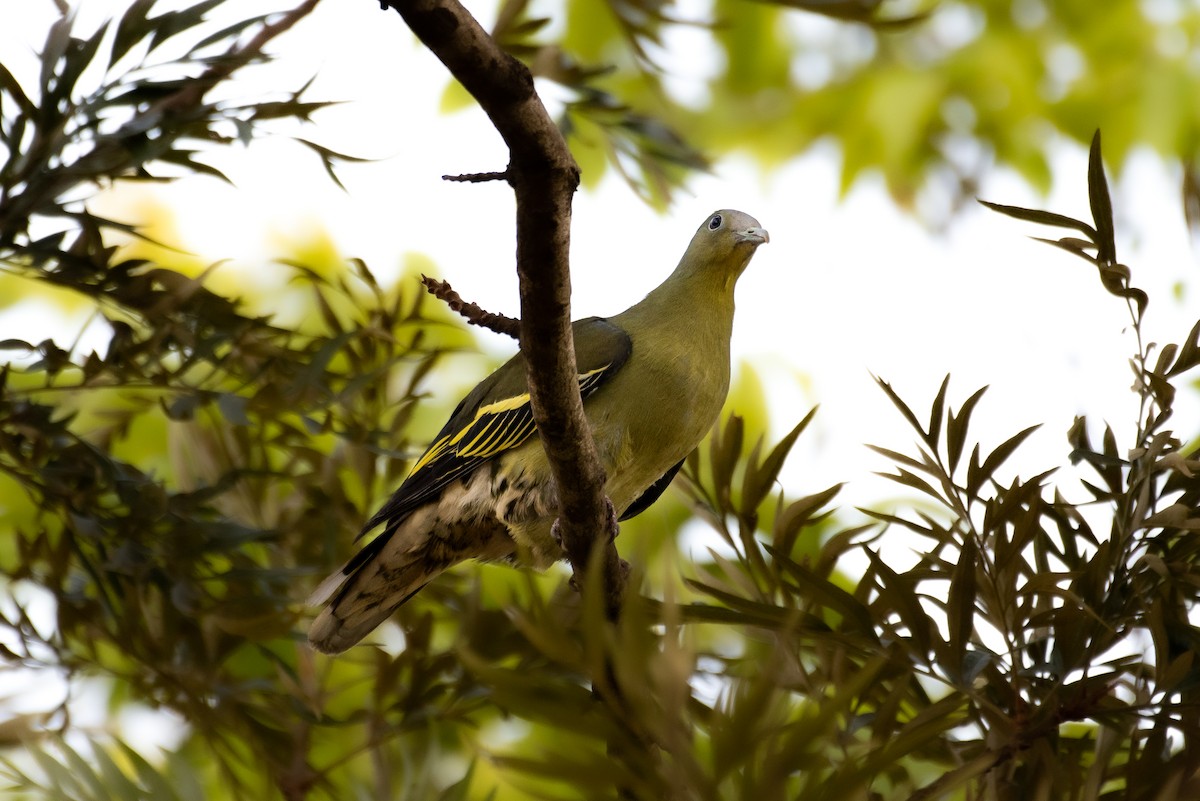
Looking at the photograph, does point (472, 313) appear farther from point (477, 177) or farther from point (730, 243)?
point (730, 243)

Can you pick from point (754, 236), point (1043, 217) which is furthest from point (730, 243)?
point (1043, 217)

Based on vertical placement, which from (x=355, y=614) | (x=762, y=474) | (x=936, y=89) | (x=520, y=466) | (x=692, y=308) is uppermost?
(x=936, y=89)

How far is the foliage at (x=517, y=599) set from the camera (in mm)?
1675

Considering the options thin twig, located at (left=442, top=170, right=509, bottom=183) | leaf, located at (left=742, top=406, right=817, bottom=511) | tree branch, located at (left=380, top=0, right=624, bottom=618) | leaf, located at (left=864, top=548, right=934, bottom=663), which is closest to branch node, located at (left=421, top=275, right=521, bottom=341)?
tree branch, located at (left=380, top=0, right=624, bottom=618)

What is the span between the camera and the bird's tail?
3455mm

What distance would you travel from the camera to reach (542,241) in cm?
210

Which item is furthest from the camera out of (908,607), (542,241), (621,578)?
(621,578)

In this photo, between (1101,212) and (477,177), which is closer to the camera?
(477,177)

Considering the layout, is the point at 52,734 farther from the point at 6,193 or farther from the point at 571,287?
the point at 571,287

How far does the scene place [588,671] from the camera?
1.65 metres

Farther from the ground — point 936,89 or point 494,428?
point 936,89

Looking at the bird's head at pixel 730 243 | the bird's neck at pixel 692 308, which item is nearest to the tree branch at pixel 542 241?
the bird's neck at pixel 692 308

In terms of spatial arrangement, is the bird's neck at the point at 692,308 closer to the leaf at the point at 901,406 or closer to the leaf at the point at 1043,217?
the leaf at the point at 901,406

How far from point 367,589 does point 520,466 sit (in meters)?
0.57
